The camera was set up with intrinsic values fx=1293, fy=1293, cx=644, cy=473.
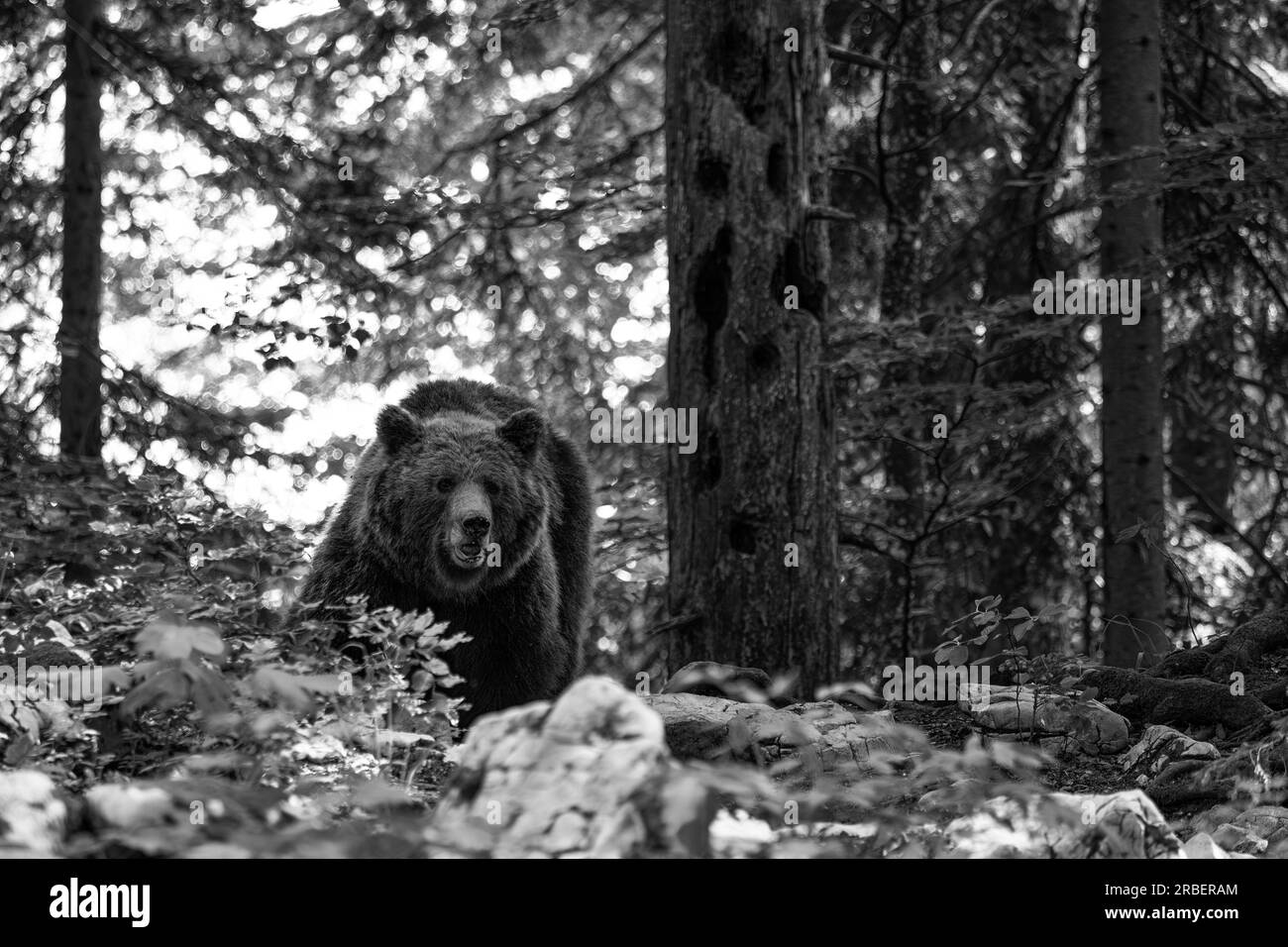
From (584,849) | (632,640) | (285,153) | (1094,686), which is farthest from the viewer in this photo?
(632,640)

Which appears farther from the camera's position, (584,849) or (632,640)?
(632,640)

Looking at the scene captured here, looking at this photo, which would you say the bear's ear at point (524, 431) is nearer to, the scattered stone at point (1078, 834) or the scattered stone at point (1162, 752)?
the scattered stone at point (1162, 752)

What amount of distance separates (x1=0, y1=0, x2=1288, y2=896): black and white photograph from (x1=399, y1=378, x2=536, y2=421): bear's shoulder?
41 millimetres

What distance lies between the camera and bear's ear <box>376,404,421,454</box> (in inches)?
265

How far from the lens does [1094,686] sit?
5914 mm

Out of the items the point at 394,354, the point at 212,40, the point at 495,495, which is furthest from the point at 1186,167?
the point at 212,40

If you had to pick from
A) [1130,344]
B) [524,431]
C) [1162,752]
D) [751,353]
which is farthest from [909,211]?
[1162,752]

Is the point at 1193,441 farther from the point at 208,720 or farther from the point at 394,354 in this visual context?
the point at 208,720

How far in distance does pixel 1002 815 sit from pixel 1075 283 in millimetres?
5326

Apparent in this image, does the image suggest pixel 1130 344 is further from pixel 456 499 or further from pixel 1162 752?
pixel 456 499

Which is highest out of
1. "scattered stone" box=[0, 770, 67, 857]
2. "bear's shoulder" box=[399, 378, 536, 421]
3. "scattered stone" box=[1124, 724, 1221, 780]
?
"bear's shoulder" box=[399, 378, 536, 421]

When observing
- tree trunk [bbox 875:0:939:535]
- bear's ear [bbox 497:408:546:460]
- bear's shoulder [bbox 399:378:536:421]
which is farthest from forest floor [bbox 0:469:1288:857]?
tree trunk [bbox 875:0:939:535]

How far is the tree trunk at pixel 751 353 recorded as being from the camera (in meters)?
6.55

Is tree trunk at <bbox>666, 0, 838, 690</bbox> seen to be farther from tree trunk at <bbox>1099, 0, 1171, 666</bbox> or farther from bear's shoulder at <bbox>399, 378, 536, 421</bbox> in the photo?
tree trunk at <bbox>1099, 0, 1171, 666</bbox>
